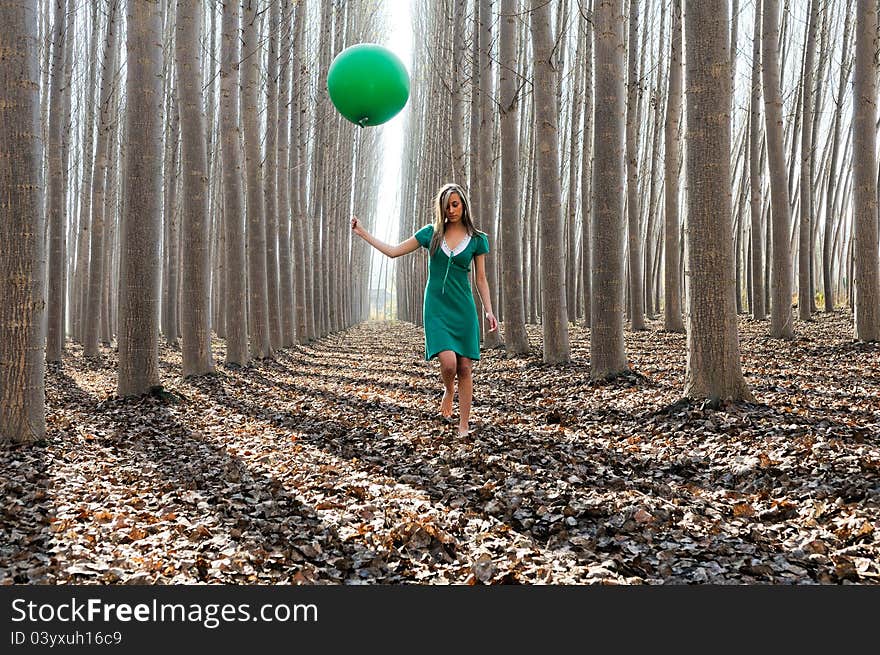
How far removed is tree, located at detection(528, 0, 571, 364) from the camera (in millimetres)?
9609

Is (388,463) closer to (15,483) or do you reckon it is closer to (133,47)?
(15,483)

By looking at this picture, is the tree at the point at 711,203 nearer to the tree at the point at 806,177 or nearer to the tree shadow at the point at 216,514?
the tree shadow at the point at 216,514

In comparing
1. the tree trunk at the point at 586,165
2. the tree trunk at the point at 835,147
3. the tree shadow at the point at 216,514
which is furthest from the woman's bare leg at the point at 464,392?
the tree trunk at the point at 835,147

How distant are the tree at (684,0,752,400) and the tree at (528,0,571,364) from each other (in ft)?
12.6

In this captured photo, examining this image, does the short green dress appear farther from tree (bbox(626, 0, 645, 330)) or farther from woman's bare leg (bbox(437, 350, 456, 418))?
tree (bbox(626, 0, 645, 330))

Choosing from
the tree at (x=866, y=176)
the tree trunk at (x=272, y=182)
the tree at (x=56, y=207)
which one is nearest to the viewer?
the tree at (x=866, y=176)

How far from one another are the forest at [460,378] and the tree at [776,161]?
0.13 feet

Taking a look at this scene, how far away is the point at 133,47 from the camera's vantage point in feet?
24.5

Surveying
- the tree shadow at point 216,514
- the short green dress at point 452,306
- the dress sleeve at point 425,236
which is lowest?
the tree shadow at point 216,514

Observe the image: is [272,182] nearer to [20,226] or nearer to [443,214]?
[20,226]

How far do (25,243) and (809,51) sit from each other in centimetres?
1274

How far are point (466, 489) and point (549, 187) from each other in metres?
6.37

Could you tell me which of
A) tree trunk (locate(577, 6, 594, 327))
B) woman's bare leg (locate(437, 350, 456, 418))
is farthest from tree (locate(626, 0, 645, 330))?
woman's bare leg (locate(437, 350, 456, 418))

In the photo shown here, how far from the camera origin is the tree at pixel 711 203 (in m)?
5.70
